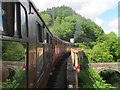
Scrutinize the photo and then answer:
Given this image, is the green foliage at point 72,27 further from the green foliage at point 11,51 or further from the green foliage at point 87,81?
the green foliage at point 11,51

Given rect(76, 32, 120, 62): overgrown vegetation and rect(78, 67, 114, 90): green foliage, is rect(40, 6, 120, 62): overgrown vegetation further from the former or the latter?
rect(78, 67, 114, 90): green foliage

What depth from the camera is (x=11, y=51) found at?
241 centimetres

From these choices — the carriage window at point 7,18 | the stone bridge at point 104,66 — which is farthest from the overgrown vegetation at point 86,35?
the carriage window at point 7,18

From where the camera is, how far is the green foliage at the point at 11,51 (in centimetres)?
219

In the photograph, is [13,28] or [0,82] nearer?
[0,82]

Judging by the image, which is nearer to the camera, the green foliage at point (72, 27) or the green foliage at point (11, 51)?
the green foliage at point (11, 51)

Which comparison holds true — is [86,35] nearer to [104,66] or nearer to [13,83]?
[104,66]

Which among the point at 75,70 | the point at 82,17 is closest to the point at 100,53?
the point at 82,17

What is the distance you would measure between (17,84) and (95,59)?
3931 centimetres

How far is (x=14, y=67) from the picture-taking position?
2562 mm

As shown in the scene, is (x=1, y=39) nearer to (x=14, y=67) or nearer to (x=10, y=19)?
(x=10, y=19)

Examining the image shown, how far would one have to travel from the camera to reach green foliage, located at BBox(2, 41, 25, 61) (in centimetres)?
219

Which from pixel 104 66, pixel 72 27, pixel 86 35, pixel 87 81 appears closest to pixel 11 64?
pixel 87 81

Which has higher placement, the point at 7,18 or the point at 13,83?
the point at 7,18
